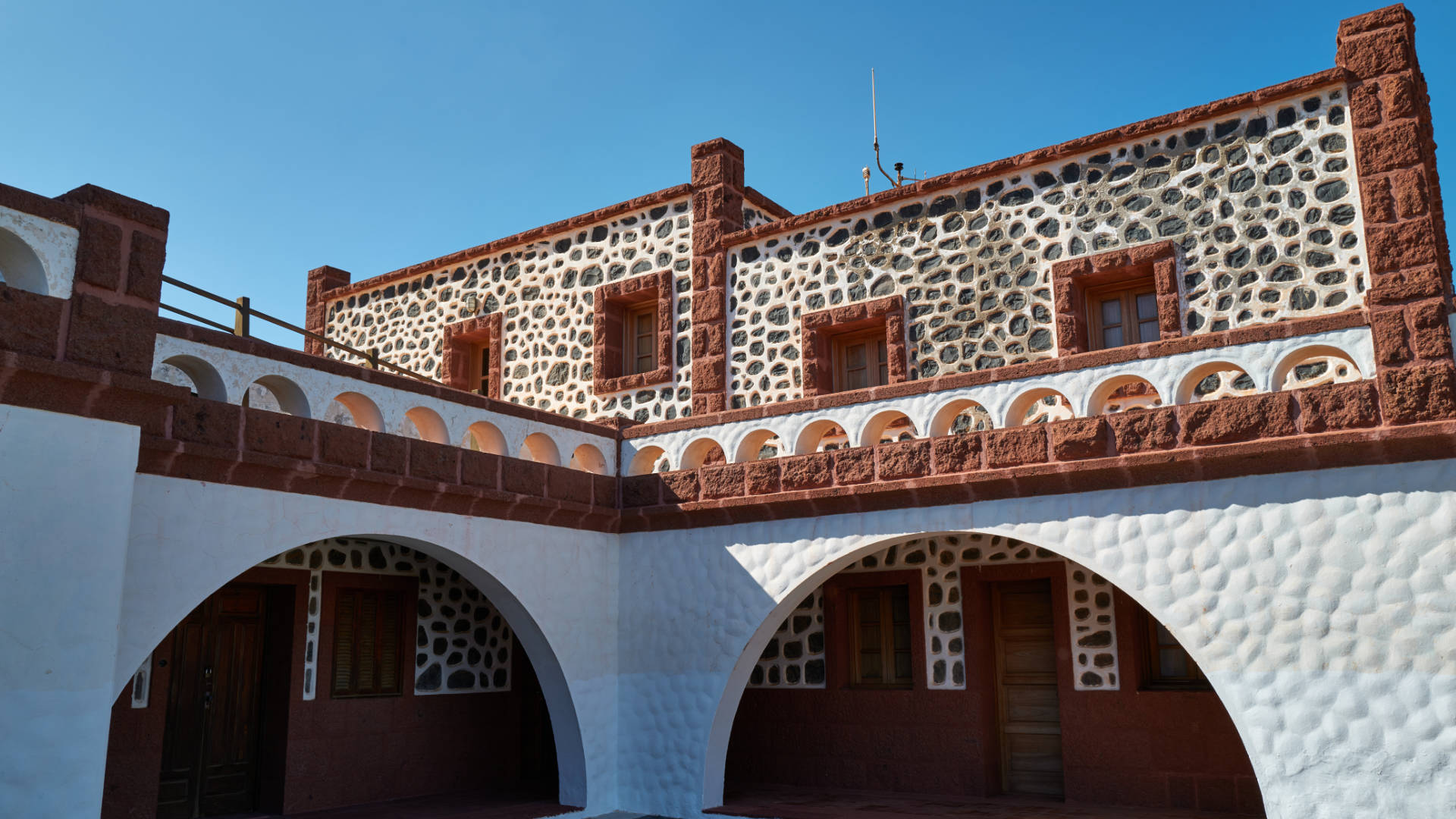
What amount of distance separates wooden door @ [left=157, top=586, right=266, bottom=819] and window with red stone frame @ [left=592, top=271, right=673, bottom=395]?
11.9 feet

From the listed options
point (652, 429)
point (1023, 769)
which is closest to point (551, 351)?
point (652, 429)

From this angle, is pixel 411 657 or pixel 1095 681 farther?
pixel 411 657

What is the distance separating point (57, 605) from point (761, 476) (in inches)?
181

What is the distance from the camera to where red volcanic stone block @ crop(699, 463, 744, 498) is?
8648 mm

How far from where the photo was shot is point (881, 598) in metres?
9.79

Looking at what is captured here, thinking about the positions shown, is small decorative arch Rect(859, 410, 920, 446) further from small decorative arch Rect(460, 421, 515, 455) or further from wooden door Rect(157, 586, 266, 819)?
wooden door Rect(157, 586, 266, 819)

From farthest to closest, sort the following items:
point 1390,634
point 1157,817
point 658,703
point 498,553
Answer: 1. point 658,703
2. point 498,553
3. point 1157,817
4. point 1390,634

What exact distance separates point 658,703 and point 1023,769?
2.82 m

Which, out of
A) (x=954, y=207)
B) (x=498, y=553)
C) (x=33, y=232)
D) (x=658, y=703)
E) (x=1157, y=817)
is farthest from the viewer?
(x=954, y=207)

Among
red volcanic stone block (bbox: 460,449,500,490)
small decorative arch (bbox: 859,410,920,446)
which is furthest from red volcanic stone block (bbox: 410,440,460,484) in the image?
small decorative arch (bbox: 859,410,920,446)

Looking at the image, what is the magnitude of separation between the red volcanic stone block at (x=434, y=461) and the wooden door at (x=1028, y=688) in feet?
14.1

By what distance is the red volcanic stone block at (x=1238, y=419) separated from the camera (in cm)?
646

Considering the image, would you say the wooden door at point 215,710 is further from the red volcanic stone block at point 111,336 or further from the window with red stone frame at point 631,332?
the window with red stone frame at point 631,332

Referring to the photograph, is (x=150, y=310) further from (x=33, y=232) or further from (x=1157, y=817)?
(x=1157, y=817)
